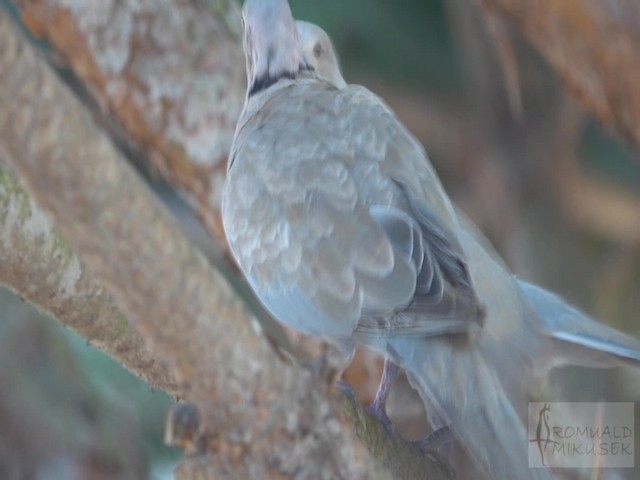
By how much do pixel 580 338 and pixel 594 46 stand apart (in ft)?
4.35

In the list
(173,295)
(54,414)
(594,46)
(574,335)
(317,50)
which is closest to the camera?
(173,295)

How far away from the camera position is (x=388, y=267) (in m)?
2.23

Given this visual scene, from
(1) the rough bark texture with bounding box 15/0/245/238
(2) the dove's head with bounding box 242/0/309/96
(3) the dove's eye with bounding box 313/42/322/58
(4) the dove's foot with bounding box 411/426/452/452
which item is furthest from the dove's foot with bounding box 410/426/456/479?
(1) the rough bark texture with bounding box 15/0/245/238

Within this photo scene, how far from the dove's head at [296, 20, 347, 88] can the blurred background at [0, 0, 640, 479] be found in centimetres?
105

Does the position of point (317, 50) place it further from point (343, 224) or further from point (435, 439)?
point (435, 439)

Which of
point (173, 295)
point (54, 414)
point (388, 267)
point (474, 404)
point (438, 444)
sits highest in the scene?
point (173, 295)

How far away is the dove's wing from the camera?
2219 mm

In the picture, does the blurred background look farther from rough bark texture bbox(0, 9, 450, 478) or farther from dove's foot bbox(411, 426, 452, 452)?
rough bark texture bbox(0, 9, 450, 478)

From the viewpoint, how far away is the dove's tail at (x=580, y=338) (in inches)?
94.6

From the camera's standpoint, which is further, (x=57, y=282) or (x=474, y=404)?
(x=57, y=282)

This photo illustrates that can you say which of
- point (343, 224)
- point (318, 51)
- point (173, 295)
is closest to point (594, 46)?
point (318, 51)

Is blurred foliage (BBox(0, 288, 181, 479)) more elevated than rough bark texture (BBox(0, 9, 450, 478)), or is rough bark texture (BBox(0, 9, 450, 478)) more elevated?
rough bark texture (BBox(0, 9, 450, 478))

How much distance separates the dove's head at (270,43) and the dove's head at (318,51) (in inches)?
2.4

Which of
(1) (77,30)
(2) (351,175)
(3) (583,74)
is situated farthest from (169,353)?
(3) (583,74)
